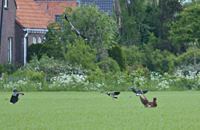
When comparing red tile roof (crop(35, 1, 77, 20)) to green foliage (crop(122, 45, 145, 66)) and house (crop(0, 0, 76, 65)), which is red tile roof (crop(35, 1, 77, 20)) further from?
house (crop(0, 0, 76, 65))

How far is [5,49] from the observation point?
100.0 ft

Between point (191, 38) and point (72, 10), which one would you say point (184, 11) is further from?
point (72, 10)

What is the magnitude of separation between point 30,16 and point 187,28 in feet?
48.4

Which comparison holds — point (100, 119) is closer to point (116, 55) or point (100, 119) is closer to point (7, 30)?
point (7, 30)

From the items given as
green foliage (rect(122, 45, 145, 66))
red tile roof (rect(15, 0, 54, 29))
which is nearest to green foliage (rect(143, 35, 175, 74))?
green foliage (rect(122, 45, 145, 66))

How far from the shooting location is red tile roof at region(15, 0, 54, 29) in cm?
3306

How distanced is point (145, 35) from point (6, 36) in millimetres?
18645

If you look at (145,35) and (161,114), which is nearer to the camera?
(161,114)

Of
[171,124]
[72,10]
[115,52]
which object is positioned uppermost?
[72,10]

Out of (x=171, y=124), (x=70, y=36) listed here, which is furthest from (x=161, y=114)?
(x=70, y=36)

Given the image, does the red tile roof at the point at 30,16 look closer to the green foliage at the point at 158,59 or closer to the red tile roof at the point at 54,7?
the red tile roof at the point at 54,7

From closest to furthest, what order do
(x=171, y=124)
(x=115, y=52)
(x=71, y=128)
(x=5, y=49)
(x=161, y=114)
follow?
(x=71, y=128) → (x=171, y=124) → (x=161, y=114) → (x=5, y=49) → (x=115, y=52)

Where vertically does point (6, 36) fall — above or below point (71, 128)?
above

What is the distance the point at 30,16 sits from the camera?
114 feet
